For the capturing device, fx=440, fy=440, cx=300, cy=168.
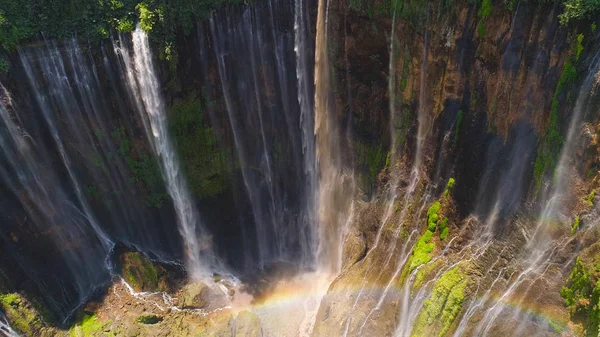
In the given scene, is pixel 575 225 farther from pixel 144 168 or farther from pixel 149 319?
pixel 144 168

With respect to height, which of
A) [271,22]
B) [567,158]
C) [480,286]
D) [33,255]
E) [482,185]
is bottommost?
[33,255]

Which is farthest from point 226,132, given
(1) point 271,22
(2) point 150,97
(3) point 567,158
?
(3) point 567,158

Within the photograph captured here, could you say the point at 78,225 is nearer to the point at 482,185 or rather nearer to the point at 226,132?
the point at 226,132

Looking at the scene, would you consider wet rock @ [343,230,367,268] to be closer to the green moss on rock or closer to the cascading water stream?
the cascading water stream

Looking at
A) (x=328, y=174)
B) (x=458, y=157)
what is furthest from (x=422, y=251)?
(x=328, y=174)

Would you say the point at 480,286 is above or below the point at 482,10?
below

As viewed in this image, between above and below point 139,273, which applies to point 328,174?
above

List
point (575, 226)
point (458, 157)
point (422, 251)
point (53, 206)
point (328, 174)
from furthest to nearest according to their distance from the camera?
1. point (328, 174)
2. point (53, 206)
3. point (422, 251)
4. point (458, 157)
5. point (575, 226)
